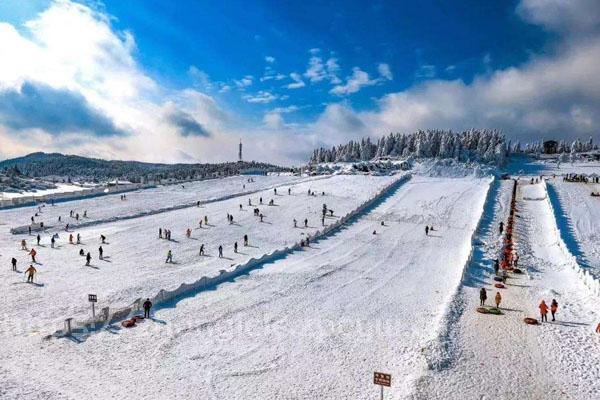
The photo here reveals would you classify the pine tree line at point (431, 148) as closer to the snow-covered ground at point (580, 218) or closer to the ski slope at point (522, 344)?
the snow-covered ground at point (580, 218)

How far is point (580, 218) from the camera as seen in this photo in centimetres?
5081

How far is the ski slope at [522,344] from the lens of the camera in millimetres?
15438

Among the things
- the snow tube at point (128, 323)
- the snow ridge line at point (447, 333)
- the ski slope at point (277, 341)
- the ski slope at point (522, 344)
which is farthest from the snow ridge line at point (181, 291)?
the ski slope at point (522, 344)

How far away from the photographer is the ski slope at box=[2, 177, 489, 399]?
1478 centimetres

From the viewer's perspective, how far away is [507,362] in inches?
679

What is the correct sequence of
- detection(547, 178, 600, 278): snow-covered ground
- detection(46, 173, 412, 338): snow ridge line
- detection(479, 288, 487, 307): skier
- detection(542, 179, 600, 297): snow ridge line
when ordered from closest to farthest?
detection(46, 173, 412, 338): snow ridge line, detection(479, 288, 487, 307): skier, detection(542, 179, 600, 297): snow ridge line, detection(547, 178, 600, 278): snow-covered ground

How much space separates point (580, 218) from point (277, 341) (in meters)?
45.1

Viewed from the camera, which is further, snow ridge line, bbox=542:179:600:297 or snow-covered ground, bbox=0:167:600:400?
snow ridge line, bbox=542:179:600:297

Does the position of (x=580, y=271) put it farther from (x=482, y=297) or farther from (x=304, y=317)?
(x=304, y=317)

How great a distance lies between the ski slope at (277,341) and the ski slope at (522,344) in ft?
3.69

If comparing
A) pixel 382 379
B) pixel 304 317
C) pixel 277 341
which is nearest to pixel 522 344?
pixel 304 317

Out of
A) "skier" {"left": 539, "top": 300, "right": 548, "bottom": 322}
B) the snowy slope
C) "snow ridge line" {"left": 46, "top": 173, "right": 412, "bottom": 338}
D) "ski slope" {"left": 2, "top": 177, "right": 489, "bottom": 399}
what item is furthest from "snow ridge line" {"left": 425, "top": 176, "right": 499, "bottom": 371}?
the snowy slope

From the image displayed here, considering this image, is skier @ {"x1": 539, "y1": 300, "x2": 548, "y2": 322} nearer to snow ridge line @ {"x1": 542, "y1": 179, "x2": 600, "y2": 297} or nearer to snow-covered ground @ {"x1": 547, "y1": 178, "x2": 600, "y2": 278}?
snow ridge line @ {"x1": 542, "y1": 179, "x2": 600, "y2": 297}

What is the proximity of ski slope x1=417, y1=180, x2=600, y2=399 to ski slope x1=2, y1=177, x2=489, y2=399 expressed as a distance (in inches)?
44.2
